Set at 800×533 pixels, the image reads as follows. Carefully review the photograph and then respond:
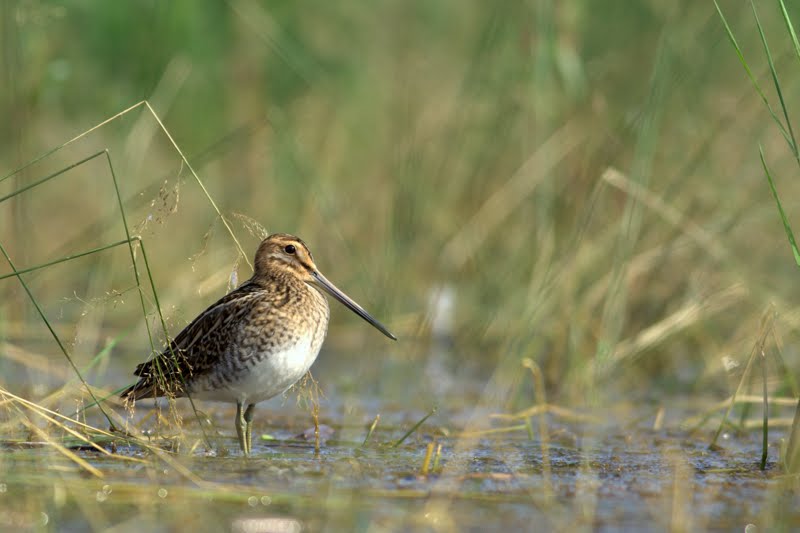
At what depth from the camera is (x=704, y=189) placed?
6.94 metres

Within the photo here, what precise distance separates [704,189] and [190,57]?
13.3 feet

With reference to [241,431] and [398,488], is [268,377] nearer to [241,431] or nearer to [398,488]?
[241,431]

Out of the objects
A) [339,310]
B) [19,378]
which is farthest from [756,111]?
[19,378]

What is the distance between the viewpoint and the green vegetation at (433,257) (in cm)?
405

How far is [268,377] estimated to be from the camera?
4.95 m

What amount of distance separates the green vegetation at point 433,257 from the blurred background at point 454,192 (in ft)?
0.09

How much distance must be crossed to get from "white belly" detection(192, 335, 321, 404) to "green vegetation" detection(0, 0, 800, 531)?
16 cm

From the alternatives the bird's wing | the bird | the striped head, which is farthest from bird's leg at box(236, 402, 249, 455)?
the striped head

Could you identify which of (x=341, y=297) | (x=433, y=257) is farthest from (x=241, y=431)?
(x=433, y=257)

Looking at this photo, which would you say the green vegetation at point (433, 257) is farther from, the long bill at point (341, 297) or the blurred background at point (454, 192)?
the long bill at point (341, 297)

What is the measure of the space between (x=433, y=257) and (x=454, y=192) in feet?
1.80

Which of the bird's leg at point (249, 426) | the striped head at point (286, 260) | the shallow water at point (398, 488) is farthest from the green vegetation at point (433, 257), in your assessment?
the striped head at point (286, 260)

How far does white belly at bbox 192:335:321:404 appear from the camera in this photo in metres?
4.95

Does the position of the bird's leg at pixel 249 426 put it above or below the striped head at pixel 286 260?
below
